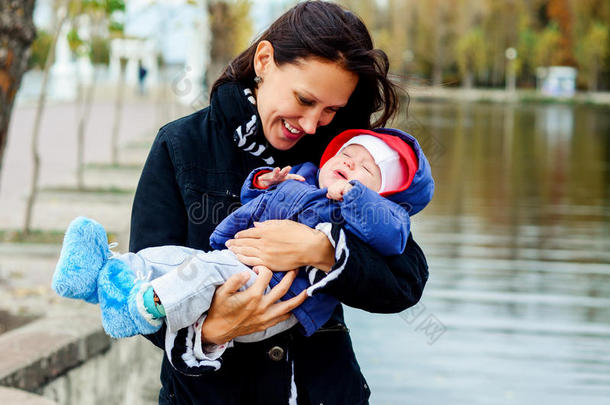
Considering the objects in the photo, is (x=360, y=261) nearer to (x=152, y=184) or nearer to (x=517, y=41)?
(x=152, y=184)

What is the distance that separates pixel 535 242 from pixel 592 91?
195 feet

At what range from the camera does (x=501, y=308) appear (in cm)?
602

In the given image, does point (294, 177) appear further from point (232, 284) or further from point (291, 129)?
point (232, 284)

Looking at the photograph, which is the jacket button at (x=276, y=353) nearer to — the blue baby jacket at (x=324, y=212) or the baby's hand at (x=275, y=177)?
the blue baby jacket at (x=324, y=212)

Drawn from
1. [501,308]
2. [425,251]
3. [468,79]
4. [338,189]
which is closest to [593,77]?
[468,79]

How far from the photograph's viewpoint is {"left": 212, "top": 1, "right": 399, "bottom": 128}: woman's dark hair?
2043 millimetres

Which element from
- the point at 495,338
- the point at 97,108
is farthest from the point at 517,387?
the point at 97,108

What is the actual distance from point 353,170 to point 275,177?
0.19m

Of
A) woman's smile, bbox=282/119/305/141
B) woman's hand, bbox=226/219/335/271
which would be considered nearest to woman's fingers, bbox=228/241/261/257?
woman's hand, bbox=226/219/335/271

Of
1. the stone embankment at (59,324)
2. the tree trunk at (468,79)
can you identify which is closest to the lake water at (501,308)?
the stone embankment at (59,324)

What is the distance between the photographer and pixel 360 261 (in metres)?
1.85

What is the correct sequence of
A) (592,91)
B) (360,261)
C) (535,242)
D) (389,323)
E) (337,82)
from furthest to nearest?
(592,91) → (535,242) → (389,323) → (337,82) → (360,261)

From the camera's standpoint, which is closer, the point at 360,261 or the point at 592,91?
the point at 360,261

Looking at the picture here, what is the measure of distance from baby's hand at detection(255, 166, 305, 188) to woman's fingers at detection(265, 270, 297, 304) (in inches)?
9.5
